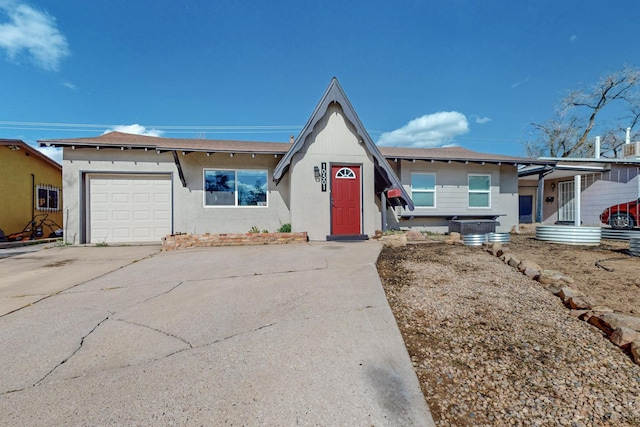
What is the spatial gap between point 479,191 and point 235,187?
10.4 metres

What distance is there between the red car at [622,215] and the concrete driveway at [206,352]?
14377 millimetres

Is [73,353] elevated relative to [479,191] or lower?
lower

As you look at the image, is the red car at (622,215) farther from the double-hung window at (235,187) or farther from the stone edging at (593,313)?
the double-hung window at (235,187)

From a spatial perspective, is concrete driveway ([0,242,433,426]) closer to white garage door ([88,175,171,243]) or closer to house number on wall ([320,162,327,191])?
house number on wall ([320,162,327,191])

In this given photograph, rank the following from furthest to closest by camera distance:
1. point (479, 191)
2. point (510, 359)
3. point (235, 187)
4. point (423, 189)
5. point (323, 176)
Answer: point (479, 191) < point (423, 189) < point (235, 187) < point (323, 176) < point (510, 359)

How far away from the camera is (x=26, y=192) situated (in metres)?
12.8

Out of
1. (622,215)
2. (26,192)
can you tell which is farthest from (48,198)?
(622,215)

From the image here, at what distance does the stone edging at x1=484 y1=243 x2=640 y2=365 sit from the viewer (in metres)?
2.53

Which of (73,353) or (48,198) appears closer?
(73,353)

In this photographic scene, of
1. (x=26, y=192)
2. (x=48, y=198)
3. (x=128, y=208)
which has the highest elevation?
(x=26, y=192)

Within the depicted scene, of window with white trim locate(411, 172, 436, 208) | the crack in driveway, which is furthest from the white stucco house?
the crack in driveway

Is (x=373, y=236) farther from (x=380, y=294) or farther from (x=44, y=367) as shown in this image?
(x=44, y=367)

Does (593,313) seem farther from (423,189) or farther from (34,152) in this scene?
(34,152)

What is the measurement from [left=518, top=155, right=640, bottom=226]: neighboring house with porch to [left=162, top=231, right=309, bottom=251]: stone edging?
1074 cm
